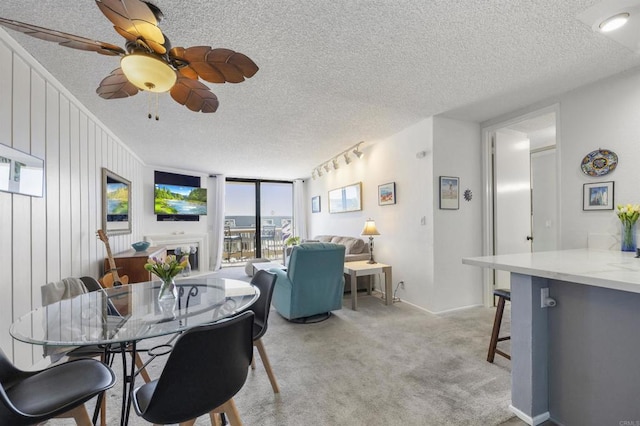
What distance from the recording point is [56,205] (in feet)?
7.98

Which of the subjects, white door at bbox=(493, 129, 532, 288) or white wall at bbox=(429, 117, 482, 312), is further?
white door at bbox=(493, 129, 532, 288)

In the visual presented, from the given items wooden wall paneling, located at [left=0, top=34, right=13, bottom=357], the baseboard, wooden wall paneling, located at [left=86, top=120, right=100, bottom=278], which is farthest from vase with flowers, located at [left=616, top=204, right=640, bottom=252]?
wooden wall paneling, located at [left=86, top=120, right=100, bottom=278]

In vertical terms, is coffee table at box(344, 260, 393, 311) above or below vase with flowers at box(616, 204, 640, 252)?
below

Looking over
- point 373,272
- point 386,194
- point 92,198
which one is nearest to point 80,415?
point 92,198

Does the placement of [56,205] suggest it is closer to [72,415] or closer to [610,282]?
[72,415]

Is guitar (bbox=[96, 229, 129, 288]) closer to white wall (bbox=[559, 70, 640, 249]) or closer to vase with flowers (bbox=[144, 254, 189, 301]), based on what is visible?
vase with flowers (bbox=[144, 254, 189, 301])

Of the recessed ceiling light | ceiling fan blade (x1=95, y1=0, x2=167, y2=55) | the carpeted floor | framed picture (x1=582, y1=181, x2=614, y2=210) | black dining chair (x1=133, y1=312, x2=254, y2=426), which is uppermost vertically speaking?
the recessed ceiling light

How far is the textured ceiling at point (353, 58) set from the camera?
162cm

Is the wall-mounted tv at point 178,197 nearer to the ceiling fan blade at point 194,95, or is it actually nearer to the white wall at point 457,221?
the ceiling fan blade at point 194,95

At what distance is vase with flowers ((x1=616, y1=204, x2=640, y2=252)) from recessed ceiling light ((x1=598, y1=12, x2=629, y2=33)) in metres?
1.38

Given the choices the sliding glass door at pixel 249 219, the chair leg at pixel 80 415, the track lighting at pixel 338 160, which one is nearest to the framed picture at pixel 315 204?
the track lighting at pixel 338 160

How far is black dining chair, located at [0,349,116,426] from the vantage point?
0.97 metres

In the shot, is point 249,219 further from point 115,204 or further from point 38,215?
point 38,215

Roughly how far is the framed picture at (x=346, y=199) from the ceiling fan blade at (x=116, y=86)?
3838 millimetres
